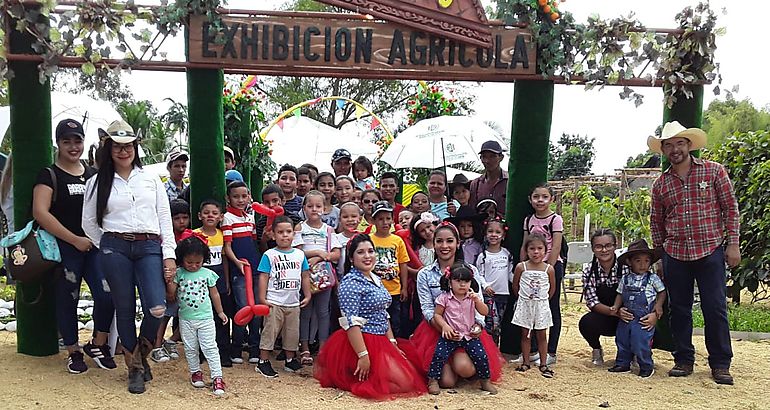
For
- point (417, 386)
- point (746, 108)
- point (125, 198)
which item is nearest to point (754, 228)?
point (417, 386)

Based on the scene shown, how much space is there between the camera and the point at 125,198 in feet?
13.8

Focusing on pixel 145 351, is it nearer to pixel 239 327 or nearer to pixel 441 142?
pixel 239 327

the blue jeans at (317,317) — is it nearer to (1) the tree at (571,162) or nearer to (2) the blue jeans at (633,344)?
(2) the blue jeans at (633,344)

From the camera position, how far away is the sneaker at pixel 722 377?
16.0 feet

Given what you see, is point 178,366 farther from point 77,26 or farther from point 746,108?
point 746,108

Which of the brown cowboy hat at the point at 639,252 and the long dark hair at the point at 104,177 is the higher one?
the long dark hair at the point at 104,177

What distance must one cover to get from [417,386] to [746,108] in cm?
2954

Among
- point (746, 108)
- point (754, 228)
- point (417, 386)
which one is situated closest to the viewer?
point (417, 386)

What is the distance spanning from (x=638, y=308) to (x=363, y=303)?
2.15 meters

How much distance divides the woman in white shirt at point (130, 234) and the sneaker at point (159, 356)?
73 cm

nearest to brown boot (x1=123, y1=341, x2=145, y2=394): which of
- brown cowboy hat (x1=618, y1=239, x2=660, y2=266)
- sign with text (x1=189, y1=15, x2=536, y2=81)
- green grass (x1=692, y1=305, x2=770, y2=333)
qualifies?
sign with text (x1=189, y1=15, x2=536, y2=81)

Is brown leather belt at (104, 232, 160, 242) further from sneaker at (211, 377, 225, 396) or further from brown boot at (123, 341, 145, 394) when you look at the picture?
sneaker at (211, 377, 225, 396)

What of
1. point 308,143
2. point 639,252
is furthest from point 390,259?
point 308,143

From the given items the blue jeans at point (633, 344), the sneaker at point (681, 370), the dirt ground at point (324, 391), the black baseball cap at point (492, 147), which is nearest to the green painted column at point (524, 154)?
the black baseball cap at point (492, 147)
